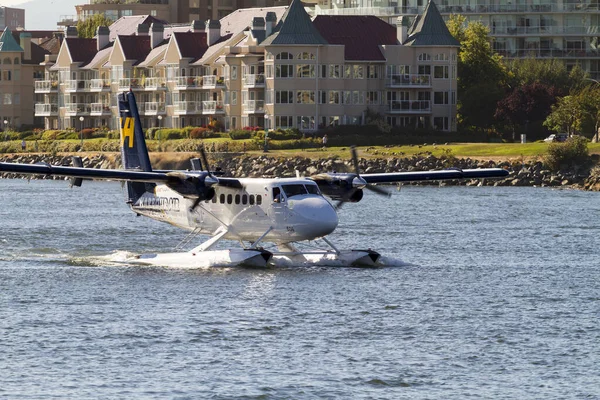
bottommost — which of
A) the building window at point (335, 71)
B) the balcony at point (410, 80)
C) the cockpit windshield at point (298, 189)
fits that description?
the cockpit windshield at point (298, 189)

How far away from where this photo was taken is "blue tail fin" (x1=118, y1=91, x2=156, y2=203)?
4638cm

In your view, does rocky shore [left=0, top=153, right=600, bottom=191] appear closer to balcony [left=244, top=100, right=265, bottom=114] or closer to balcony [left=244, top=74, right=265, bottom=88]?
balcony [left=244, top=100, right=265, bottom=114]

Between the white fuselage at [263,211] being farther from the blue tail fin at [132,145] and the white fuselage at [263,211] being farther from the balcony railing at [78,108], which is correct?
the balcony railing at [78,108]

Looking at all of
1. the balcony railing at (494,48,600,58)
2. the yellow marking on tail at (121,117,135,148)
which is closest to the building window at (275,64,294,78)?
the balcony railing at (494,48,600,58)

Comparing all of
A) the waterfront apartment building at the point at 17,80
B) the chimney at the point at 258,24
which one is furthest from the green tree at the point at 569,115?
the waterfront apartment building at the point at 17,80

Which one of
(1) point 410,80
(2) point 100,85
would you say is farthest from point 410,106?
(2) point 100,85

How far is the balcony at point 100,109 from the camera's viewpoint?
141 meters

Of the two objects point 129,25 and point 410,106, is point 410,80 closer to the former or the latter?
point 410,106

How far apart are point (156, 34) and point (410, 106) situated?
3195 cm

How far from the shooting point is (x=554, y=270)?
43.2 metres

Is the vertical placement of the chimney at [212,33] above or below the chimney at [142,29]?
below

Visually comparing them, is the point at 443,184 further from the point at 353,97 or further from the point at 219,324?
the point at 219,324

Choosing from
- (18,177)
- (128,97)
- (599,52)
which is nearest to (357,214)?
(128,97)

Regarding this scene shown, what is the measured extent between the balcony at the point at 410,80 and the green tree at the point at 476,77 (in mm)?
3619
